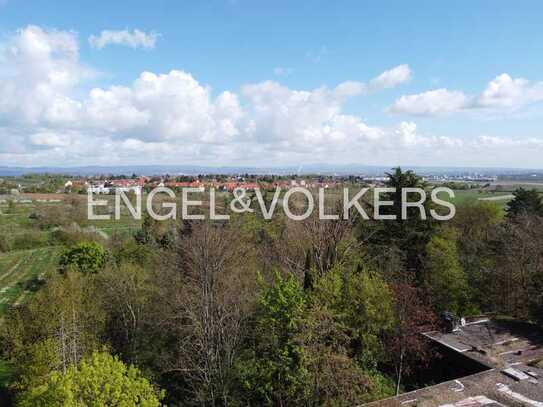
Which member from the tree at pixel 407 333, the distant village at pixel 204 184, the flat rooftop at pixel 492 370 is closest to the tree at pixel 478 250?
the flat rooftop at pixel 492 370

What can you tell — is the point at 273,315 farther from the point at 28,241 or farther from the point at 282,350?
the point at 28,241

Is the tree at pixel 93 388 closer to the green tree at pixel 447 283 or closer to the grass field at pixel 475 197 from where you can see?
the green tree at pixel 447 283

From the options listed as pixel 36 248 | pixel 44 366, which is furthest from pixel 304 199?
pixel 36 248

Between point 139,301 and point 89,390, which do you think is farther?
point 139,301

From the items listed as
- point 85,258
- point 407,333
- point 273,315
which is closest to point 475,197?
point 407,333

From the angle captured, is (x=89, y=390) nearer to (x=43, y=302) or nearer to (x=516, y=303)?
(x=43, y=302)

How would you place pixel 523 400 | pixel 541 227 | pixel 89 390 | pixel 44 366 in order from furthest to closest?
1. pixel 541 227
2. pixel 44 366
3. pixel 523 400
4. pixel 89 390

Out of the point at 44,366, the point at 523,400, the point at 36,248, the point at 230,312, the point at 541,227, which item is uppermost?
the point at 541,227
